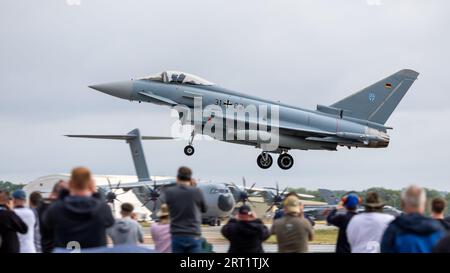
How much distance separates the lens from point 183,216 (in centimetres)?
1134

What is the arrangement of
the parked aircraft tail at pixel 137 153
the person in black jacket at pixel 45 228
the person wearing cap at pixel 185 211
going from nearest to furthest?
the person wearing cap at pixel 185 211
the person in black jacket at pixel 45 228
the parked aircraft tail at pixel 137 153

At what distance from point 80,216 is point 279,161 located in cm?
2747

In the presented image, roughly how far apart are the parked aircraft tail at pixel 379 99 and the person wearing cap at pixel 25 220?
25.6 meters

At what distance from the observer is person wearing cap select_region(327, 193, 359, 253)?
11938 millimetres

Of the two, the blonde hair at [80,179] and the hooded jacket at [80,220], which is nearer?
the blonde hair at [80,179]

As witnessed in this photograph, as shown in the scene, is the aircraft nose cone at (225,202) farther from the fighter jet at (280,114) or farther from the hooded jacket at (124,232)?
the hooded jacket at (124,232)

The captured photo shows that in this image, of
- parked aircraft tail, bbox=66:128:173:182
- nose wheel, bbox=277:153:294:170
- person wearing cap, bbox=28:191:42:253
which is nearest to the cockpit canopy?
nose wheel, bbox=277:153:294:170

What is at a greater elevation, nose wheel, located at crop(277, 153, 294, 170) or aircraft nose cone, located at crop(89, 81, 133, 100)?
aircraft nose cone, located at crop(89, 81, 133, 100)

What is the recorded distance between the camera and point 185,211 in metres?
11.3

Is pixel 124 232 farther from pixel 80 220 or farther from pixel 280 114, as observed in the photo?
pixel 280 114

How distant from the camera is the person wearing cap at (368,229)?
11258 millimetres

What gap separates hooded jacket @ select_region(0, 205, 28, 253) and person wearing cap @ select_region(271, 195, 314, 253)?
326cm

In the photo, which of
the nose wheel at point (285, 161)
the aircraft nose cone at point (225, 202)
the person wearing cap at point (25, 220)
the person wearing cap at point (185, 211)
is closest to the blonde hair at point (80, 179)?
the person wearing cap at point (185, 211)

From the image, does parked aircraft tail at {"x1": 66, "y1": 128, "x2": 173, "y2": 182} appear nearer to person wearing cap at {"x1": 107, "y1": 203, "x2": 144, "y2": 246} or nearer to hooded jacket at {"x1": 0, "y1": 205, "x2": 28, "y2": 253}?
person wearing cap at {"x1": 107, "y1": 203, "x2": 144, "y2": 246}
